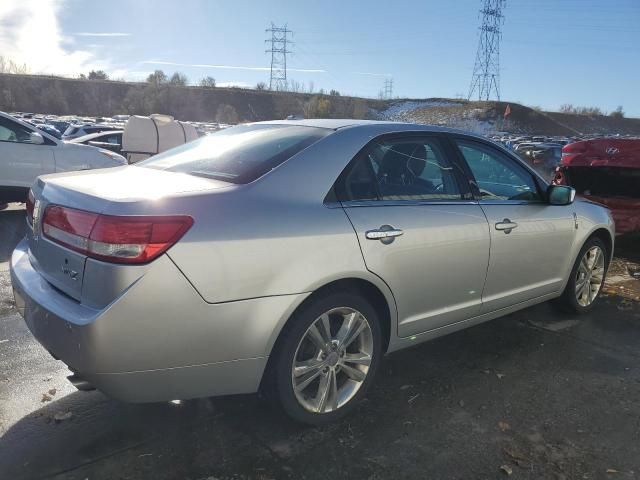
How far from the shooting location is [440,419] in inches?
118

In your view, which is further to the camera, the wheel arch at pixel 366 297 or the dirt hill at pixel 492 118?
the dirt hill at pixel 492 118

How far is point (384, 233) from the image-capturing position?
2887 millimetres

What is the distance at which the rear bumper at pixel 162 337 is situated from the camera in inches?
86.4

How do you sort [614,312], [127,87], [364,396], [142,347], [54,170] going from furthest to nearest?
[127,87] < [54,170] < [614,312] < [364,396] < [142,347]

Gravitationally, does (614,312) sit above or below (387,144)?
below

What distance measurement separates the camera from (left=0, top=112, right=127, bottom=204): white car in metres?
7.85

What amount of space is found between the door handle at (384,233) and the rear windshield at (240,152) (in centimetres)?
58

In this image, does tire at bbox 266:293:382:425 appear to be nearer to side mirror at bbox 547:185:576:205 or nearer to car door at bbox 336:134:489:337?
car door at bbox 336:134:489:337

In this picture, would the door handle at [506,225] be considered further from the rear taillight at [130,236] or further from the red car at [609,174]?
the red car at [609,174]

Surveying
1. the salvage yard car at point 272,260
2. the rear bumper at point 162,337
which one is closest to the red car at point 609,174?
the salvage yard car at point 272,260

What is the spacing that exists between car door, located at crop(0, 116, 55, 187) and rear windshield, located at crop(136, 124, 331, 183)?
218 inches

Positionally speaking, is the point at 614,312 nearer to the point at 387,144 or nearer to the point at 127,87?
the point at 387,144

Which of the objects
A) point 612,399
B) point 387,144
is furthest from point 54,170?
point 612,399

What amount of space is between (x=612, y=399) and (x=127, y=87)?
350 ft
